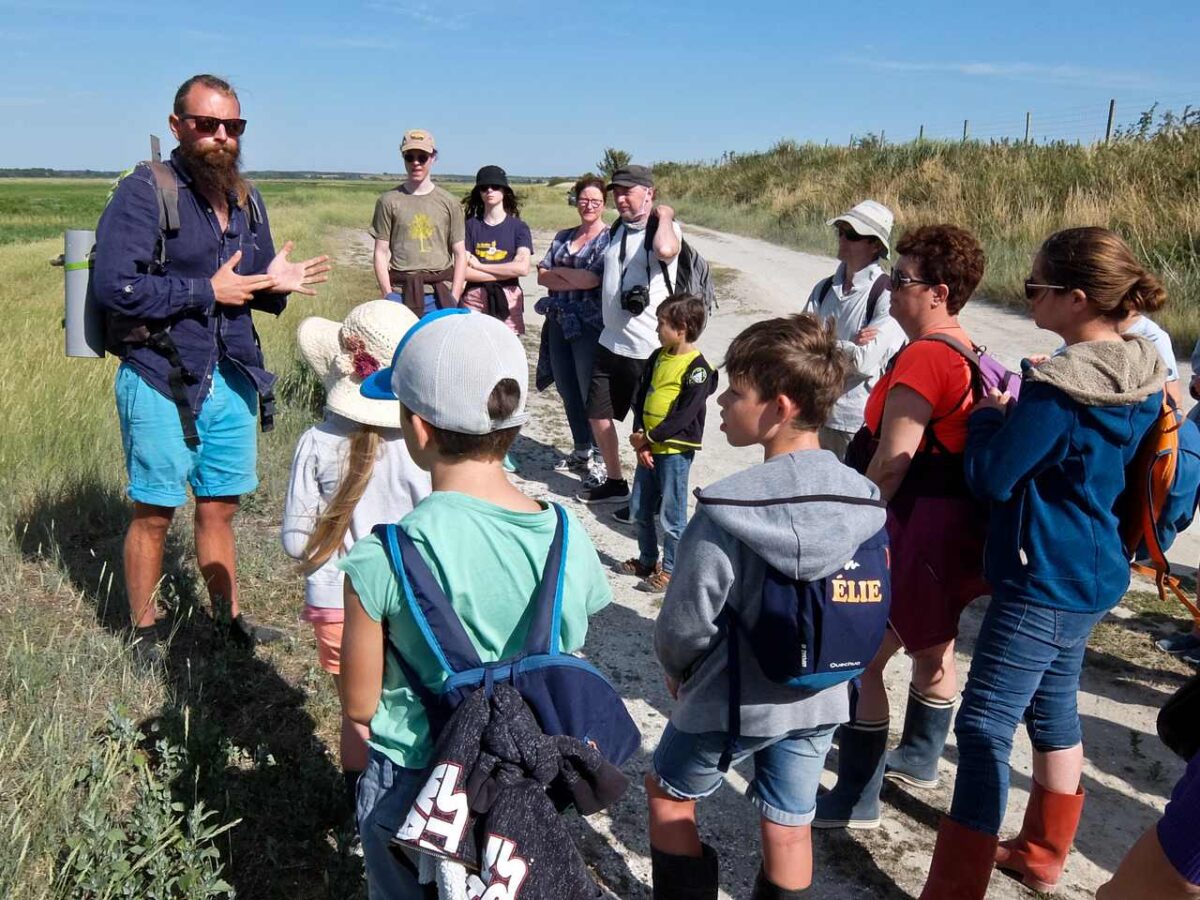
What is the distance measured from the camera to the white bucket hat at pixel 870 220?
3828 millimetres

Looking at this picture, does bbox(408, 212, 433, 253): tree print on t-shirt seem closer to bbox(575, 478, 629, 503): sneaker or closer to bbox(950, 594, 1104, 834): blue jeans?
bbox(575, 478, 629, 503): sneaker

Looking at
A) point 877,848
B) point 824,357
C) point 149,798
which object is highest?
point 824,357

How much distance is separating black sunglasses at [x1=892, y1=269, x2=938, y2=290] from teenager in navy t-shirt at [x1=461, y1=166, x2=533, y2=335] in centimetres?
442

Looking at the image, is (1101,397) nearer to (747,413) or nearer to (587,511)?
(747,413)

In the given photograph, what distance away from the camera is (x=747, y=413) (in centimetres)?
224

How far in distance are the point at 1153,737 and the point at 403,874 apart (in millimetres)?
3069

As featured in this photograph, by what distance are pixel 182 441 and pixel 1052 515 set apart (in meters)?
2.85

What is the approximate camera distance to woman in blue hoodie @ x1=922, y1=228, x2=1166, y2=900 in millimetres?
2270

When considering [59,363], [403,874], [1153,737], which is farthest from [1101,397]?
[59,363]

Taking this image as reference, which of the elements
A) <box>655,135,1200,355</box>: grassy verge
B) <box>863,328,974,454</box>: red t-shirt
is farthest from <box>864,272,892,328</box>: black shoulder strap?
<box>655,135,1200,355</box>: grassy verge

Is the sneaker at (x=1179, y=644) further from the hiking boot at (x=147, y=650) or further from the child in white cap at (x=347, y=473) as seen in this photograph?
the hiking boot at (x=147, y=650)

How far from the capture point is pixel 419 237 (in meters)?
6.66

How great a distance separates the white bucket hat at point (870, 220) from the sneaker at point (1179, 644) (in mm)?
2160

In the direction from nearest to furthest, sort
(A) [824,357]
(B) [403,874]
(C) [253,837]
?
1. (B) [403,874]
2. (A) [824,357]
3. (C) [253,837]
